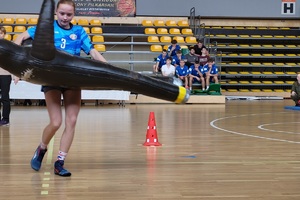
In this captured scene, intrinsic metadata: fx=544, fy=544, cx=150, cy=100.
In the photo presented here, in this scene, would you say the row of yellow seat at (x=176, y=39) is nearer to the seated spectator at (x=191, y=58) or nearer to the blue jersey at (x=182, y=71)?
the seated spectator at (x=191, y=58)

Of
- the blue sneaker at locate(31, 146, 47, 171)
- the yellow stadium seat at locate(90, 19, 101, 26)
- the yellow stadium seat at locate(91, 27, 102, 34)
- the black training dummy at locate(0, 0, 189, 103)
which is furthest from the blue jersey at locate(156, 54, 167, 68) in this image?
the black training dummy at locate(0, 0, 189, 103)

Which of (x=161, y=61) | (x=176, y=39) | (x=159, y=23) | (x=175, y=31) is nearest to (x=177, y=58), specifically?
(x=161, y=61)

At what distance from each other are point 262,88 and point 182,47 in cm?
602

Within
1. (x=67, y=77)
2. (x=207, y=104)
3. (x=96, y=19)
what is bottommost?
(x=207, y=104)

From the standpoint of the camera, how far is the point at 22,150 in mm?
7086

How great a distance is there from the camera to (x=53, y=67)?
465 centimetres

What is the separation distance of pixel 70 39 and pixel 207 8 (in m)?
22.3

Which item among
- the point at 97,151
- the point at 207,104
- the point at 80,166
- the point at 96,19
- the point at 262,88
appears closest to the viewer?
the point at 80,166

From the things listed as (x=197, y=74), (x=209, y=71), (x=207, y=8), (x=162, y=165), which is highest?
(x=207, y=8)

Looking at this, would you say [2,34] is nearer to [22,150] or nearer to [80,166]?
[22,150]

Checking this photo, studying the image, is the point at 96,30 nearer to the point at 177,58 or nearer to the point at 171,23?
the point at 171,23

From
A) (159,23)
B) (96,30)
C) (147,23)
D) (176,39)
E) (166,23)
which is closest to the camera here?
(96,30)

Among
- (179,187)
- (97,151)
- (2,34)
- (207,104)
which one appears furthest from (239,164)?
(207,104)

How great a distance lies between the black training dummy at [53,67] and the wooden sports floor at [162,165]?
0.89 m
